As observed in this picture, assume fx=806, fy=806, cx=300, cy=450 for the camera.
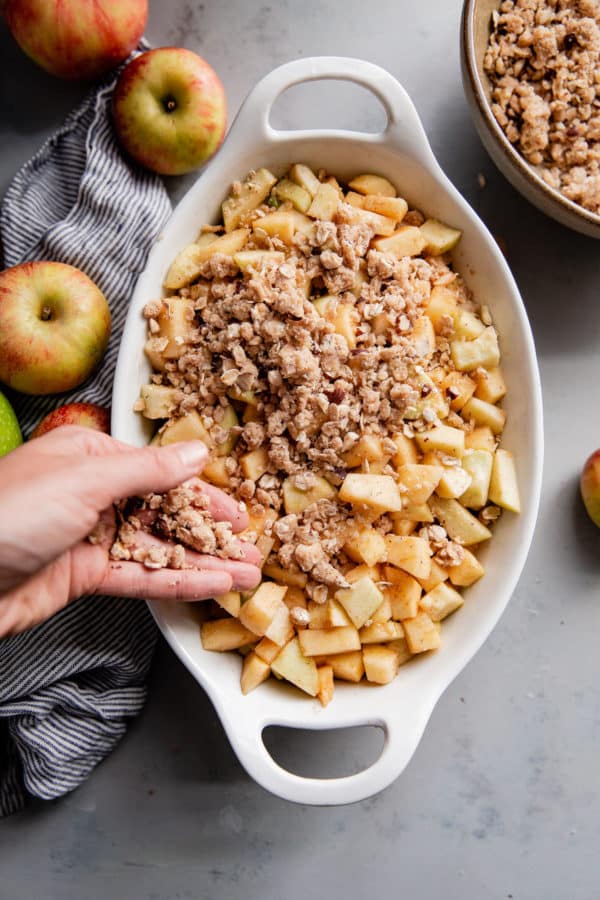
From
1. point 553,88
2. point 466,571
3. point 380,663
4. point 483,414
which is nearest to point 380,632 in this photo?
point 380,663

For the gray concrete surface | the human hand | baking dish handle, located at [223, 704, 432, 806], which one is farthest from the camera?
the gray concrete surface

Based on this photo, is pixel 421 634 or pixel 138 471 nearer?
pixel 138 471

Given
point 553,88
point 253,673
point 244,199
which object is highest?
point 553,88

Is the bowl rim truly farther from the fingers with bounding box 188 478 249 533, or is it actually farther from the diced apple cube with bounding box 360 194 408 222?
the fingers with bounding box 188 478 249 533

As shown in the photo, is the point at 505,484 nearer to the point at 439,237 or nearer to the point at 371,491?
the point at 371,491

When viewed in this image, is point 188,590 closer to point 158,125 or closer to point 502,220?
point 158,125

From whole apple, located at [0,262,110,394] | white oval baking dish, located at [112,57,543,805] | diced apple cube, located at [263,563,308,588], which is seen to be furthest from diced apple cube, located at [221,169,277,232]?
diced apple cube, located at [263,563,308,588]
